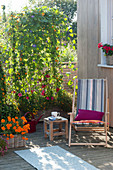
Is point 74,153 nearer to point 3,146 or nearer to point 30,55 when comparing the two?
point 3,146

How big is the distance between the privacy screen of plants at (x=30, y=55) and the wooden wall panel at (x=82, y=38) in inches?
19.6

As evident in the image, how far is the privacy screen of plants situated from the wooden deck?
3.46ft

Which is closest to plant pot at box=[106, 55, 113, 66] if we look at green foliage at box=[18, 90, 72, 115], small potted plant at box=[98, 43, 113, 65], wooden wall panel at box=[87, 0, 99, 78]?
small potted plant at box=[98, 43, 113, 65]

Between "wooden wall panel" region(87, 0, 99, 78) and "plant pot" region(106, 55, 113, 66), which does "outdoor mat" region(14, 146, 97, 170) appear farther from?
"wooden wall panel" region(87, 0, 99, 78)

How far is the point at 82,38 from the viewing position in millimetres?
6082

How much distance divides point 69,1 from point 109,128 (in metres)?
18.4

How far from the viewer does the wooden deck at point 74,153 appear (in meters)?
3.51

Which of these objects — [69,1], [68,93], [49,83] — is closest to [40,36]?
[49,83]

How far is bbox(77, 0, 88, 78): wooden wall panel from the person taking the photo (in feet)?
19.7

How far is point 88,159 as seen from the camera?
12.2 feet

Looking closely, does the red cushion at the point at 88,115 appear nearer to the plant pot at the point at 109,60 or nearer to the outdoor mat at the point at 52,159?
the outdoor mat at the point at 52,159

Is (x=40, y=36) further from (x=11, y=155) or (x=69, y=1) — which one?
(x=69, y=1)

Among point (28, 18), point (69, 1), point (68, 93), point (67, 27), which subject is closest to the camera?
point (28, 18)

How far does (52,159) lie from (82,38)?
10.2 ft
